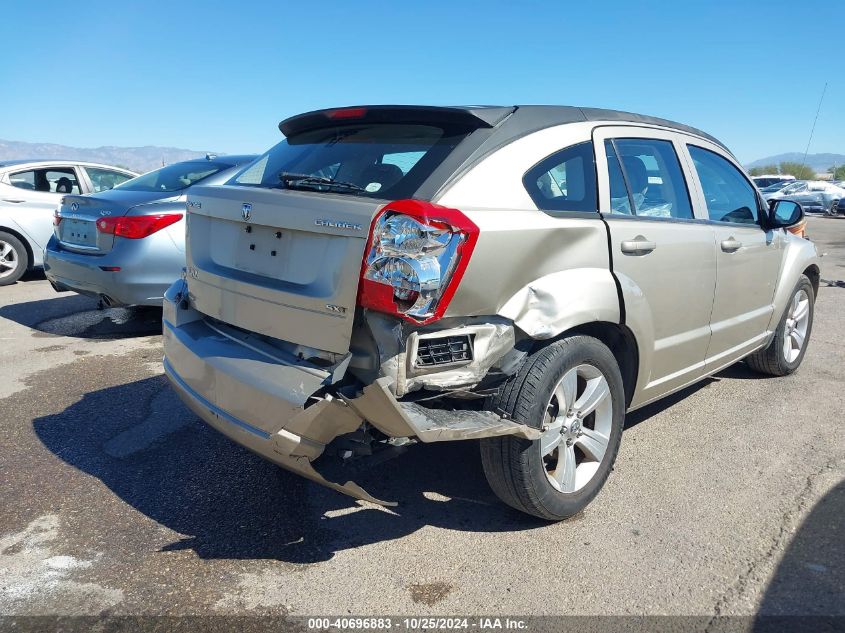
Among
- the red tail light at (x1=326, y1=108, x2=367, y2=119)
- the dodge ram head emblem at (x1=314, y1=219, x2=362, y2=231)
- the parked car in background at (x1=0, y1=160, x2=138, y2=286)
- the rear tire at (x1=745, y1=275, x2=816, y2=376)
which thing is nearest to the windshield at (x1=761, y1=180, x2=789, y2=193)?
the rear tire at (x1=745, y1=275, x2=816, y2=376)

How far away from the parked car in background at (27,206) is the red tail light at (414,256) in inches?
310

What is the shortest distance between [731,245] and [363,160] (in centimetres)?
231

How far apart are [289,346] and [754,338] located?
10.9ft

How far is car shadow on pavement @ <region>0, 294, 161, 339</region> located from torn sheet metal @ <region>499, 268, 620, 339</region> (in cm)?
458

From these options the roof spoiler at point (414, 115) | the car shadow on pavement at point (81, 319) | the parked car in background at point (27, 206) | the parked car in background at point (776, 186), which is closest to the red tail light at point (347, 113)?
the roof spoiler at point (414, 115)

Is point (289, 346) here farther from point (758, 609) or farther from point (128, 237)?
point (128, 237)

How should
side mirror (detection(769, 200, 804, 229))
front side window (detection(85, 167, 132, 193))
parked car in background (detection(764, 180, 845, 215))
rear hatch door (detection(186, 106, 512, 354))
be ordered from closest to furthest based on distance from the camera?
rear hatch door (detection(186, 106, 512, 354)) < side mirror (detection(769, 200, 804, 229)) < front side window (detection(85, 167, 132, 193)) < parked car in background (detection(764, 180, 845, 215))

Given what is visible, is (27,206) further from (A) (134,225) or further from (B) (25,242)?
(A) (134,225)

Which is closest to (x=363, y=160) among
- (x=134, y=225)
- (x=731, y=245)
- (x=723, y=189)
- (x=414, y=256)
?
(x=414, y=256)

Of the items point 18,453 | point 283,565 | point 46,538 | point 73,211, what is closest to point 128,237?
point 73,211

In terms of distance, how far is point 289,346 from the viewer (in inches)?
106

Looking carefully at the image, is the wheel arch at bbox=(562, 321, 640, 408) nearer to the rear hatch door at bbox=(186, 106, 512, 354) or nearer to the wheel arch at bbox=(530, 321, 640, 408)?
the wheel arch at bbox=(530, 321, 640, 408)

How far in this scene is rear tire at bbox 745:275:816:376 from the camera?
5000 mm

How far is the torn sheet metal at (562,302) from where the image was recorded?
2.65m
